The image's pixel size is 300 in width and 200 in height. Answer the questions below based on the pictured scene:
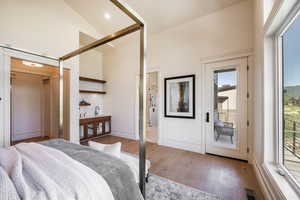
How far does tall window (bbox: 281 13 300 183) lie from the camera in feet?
4.30

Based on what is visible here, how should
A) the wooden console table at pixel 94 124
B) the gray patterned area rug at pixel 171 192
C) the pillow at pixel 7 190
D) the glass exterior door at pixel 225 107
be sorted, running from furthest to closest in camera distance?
the wooden console table at pixel 94 124, the glass exterior door at pixel 225 107, the gray patterned area rug at pixel 171 192, the pillow at pixel 7 190

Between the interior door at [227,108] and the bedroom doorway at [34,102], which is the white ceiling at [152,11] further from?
the bedroom doorway at [34,102]

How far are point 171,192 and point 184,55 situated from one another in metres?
2.95

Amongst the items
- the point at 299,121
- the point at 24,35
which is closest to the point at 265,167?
the point at 299,121

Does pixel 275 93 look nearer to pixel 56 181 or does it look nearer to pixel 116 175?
pixel 116 175

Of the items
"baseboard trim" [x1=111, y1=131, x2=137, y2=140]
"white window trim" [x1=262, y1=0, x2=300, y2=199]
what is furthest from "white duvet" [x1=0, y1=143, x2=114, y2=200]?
"baseboard trim" [x1=111, y1=131, x2=137, y2=140]

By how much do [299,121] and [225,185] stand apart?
126cm

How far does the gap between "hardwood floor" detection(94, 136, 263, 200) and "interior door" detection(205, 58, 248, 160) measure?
263 mm

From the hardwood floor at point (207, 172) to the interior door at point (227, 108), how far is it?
26cm

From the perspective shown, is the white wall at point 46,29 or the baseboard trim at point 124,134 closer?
the white wall at point 46,29

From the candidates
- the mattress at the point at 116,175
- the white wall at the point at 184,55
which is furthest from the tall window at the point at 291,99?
the mattress at the point at 116,175

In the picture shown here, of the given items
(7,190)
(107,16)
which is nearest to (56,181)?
(7,190)

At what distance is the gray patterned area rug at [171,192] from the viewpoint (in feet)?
5.23

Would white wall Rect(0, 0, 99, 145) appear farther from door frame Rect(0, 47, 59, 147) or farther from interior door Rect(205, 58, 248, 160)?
interior door Rect(205, 58, 248, 160)
